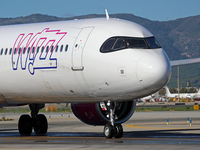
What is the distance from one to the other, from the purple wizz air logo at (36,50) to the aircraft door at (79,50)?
95 centimetres

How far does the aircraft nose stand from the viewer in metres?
21.2

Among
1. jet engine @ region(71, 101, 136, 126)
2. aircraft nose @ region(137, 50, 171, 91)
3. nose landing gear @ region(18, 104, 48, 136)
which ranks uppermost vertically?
aircraft nose @ region(137, 50, 171, 91)

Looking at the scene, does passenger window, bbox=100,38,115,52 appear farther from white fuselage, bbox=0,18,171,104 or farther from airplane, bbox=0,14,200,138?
white fuselage, bbox=0,18,171,104

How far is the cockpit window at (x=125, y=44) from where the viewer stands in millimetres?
22281

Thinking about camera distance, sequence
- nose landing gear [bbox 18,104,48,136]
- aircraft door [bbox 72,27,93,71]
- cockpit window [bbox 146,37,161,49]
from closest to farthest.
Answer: cockpit window [bbox 146,37,161,49]
aircraft door [bbox 72,27,93,71]
nose landing gear [bbox 18,104,48,136]

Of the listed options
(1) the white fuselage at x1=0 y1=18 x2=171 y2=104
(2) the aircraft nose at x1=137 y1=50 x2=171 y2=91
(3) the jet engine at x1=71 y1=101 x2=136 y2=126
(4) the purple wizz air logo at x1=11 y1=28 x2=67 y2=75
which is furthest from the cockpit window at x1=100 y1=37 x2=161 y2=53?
(3) the jet engine at x1=71 y1=101 x2=136 y2=126

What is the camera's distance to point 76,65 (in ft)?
74.7

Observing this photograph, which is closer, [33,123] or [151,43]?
[151,43]

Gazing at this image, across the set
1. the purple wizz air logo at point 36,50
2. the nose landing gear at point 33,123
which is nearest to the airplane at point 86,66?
the purple wizz air logo at point 36,50

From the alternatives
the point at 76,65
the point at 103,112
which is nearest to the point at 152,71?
the point at 76,65

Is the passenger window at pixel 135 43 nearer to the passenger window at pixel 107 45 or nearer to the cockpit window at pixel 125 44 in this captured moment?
the cockpit window at pixel 125 44

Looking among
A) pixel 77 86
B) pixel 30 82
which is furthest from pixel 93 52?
pixel 30 82

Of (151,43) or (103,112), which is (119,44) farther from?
(103,112)

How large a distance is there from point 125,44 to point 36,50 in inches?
170
